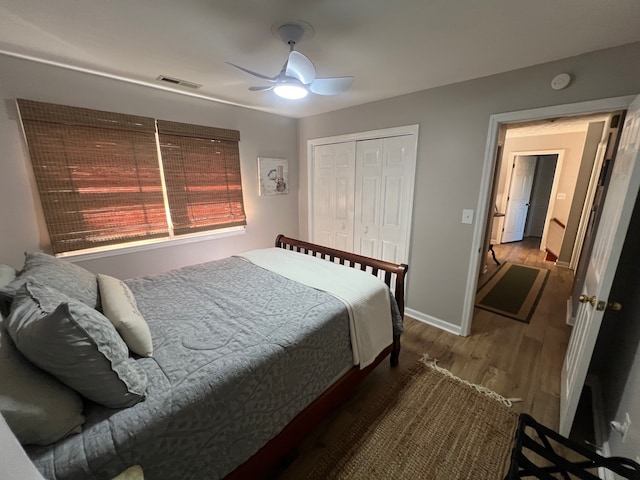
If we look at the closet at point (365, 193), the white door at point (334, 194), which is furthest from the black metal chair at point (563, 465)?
the white door at point (334, 194)

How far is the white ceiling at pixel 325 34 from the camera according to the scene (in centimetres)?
130

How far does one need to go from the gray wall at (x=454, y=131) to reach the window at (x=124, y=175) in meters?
1.77

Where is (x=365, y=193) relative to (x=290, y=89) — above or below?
below

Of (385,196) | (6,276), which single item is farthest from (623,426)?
(6,276)

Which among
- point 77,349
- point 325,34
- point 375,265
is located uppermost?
point 325,34

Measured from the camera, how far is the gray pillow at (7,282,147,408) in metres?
0.83

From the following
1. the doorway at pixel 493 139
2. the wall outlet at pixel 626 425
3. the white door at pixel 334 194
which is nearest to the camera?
the wall outlet at pixel 626 425

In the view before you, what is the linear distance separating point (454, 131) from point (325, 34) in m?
1.46

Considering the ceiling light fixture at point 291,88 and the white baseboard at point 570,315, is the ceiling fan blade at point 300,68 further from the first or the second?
the white baseboard at point 570,315

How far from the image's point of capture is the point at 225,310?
157cm

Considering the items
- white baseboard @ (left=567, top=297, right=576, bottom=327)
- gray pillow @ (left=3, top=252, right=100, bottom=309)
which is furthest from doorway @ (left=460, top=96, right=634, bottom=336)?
gray pillow @ (left=3, top=252, right=100, bottom=309)

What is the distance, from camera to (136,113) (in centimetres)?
241

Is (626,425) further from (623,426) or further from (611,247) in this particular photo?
(611,247)

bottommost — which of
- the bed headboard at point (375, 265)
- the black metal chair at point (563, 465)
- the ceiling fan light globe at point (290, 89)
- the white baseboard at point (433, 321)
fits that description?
the white baseboard at point (433, 321)
